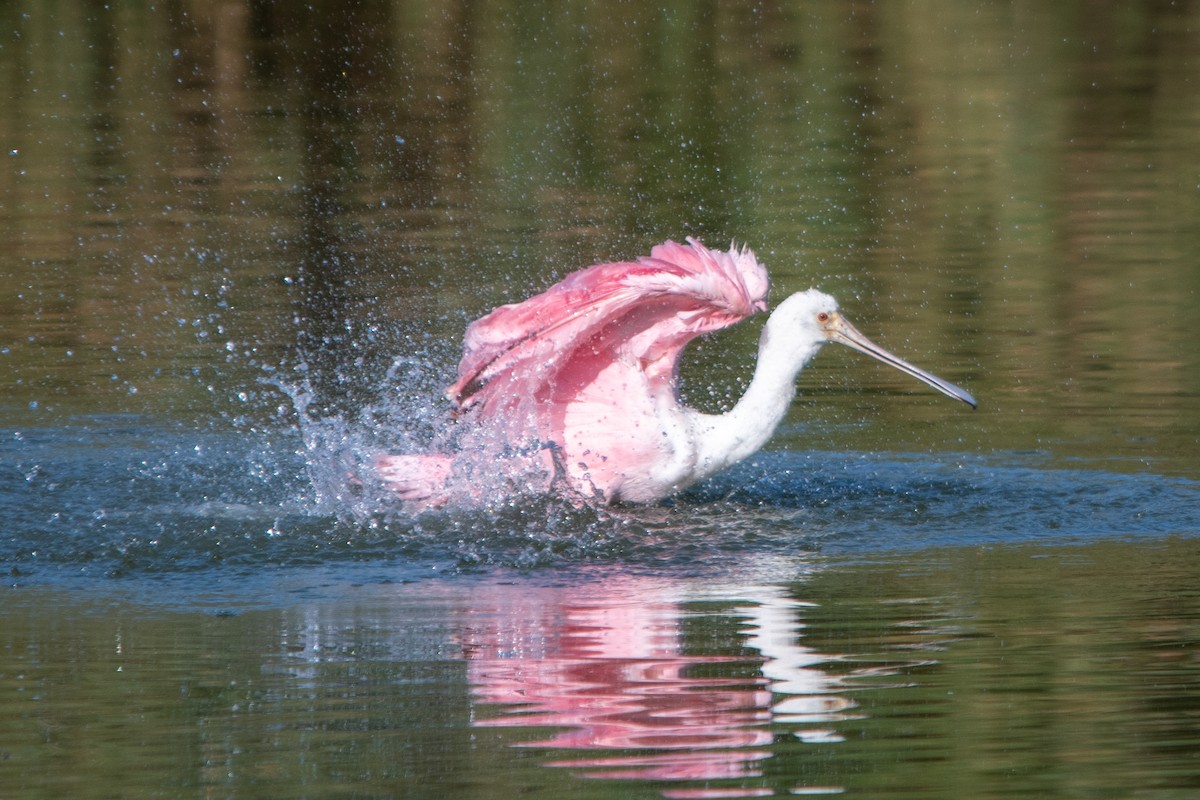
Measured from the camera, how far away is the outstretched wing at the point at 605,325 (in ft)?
23.1

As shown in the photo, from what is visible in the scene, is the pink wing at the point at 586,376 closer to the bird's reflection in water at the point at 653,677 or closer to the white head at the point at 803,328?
the white head at the point at 803,328

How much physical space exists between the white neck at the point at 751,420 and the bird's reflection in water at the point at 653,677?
1.25 meters

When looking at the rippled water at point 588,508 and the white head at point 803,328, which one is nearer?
the rippled water at point 588,508

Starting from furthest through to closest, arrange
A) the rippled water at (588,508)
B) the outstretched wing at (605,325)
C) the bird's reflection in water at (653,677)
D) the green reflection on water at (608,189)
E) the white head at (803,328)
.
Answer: the green reflection on water at (608,189), the white head at (803,328), the outstretched wing at (605,325), the rippled water at (588,508), the bird's reflection in water at (653,677)

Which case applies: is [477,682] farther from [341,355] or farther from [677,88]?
[677,88]

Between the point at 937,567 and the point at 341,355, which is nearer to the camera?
the point at 937,567

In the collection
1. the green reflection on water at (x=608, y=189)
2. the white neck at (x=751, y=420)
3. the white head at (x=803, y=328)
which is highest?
the green reflection on water at (x=608, y=189)

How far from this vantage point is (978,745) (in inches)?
181

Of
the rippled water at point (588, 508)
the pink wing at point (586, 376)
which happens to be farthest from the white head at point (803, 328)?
the rippled water at point (588, 508)

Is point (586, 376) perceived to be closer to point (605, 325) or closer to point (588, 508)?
point (605, 325)

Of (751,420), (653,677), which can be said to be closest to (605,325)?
(751,420)

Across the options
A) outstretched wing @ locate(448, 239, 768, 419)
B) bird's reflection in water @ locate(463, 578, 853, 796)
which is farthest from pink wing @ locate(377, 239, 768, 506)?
bird's reflection in water @ locate(463, 578, 853, 796)

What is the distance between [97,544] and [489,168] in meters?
9.16

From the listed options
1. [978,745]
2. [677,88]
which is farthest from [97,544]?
[677,88]
